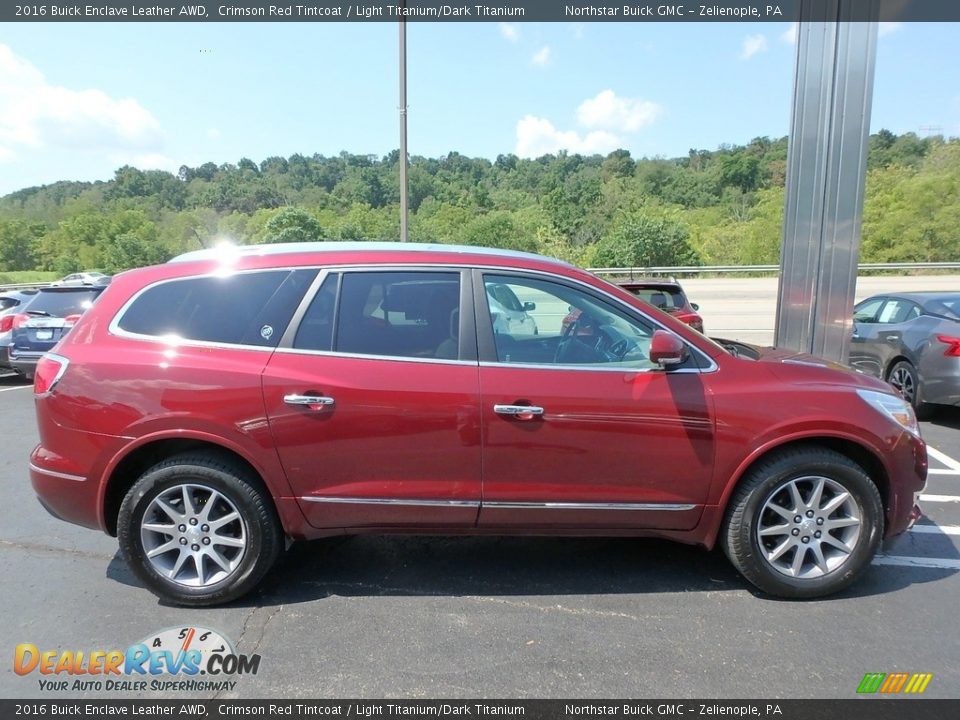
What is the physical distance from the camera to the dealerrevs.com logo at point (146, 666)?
2.67 meters

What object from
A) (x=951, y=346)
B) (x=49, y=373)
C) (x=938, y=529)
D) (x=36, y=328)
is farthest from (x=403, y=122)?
(x=938, y=529)

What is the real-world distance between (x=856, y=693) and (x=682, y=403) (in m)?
1.37

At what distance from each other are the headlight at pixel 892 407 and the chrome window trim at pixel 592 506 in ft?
3.47

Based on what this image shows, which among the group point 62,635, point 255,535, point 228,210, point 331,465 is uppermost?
point 228,210

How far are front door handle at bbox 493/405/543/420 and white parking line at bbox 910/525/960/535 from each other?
115 inches

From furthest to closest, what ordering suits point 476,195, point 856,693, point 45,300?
1. point 476,195
2. point 45,300
3. point 856,693

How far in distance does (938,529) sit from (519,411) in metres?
3.17

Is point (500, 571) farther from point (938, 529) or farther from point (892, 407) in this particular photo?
point (938, 529)

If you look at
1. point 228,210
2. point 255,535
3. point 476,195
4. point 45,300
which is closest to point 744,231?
point 476,195

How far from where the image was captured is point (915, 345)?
6.93 metres

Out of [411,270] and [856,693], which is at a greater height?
[411,270]

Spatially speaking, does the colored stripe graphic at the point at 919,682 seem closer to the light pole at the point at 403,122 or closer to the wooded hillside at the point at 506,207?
the light pole at the point at 403,122

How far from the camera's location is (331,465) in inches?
123

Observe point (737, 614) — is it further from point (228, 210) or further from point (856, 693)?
point (228, 210)
